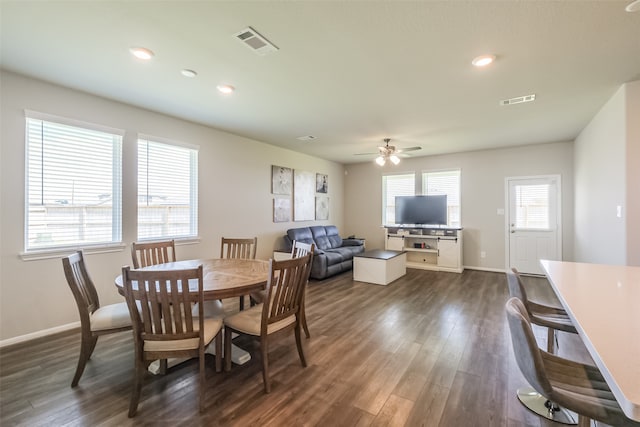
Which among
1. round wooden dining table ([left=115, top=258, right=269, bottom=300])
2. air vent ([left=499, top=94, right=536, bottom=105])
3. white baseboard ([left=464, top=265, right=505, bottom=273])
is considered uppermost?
air vent ([left=499, top=94, right=536, bottom=105])

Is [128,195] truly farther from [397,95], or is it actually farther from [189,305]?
[397,95]

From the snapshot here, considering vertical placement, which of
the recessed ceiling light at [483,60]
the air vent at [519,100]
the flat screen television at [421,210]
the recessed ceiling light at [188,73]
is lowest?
the flat screen television at [421,210]

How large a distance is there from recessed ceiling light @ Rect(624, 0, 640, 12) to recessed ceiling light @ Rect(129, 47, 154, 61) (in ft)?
11.5

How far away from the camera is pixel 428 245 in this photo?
21.9 feet

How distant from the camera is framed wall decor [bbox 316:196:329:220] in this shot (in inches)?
284

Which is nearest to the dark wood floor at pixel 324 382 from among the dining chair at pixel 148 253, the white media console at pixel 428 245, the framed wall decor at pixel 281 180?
the dining chair at pixel 148 253

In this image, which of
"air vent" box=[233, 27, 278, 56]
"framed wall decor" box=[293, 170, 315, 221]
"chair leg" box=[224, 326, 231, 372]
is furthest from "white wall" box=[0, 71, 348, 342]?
"air vent" box=[233, 27, 278, 56]

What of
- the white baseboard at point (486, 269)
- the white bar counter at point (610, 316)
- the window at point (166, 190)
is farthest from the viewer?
the white baseboard at point (486, 269)

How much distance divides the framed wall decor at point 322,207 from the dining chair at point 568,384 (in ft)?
19.5

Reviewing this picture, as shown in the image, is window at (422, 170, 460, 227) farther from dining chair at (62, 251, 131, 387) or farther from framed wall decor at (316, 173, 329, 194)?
dining chair at (62, 251, 131, 387)

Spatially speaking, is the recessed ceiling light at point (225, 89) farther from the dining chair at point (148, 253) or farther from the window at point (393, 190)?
the window at point (393, 190)

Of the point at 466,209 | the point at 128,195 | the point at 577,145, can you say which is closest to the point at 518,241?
the point at 466,209

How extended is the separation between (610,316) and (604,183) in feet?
11.4

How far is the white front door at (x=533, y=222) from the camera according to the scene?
5.67 metres
